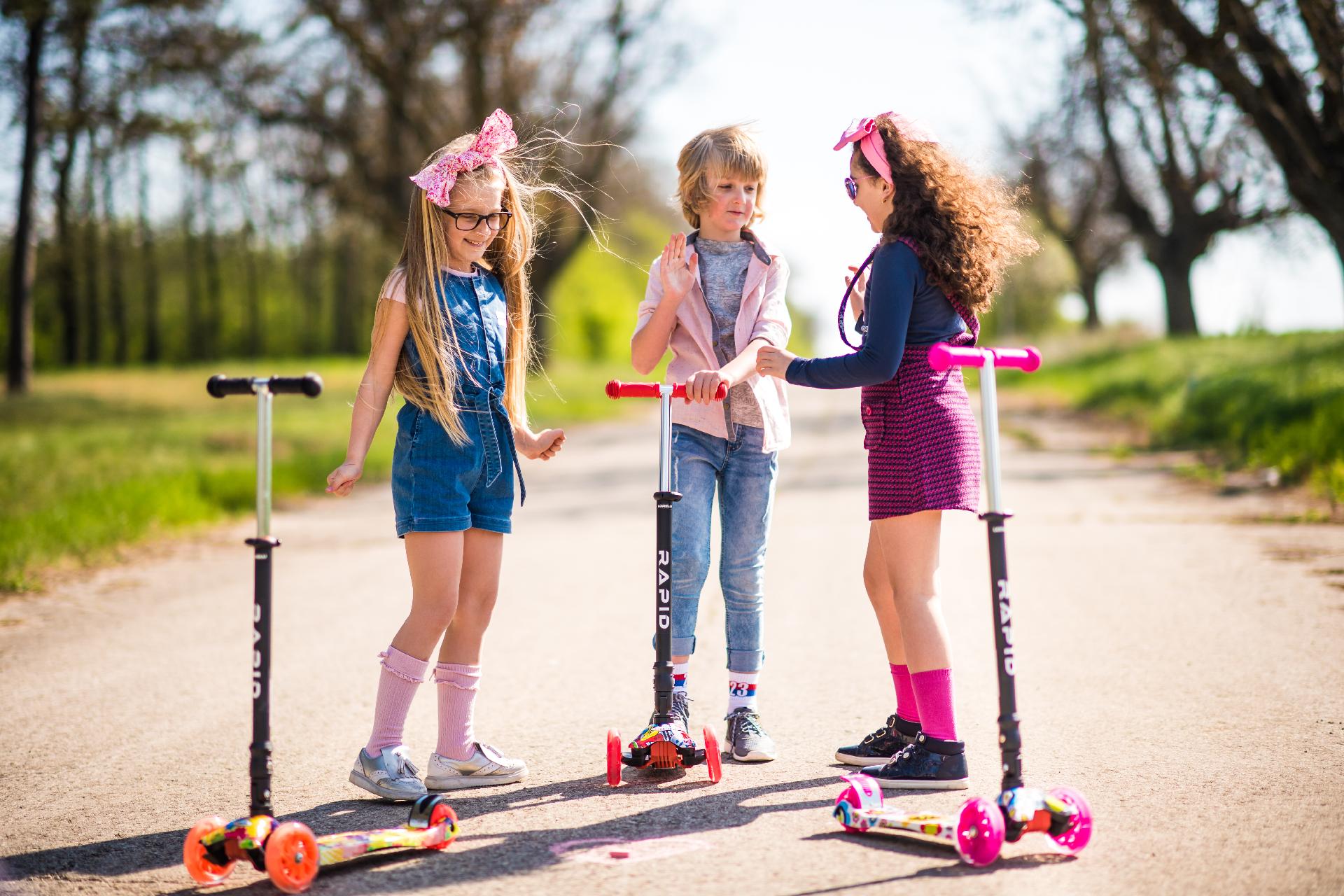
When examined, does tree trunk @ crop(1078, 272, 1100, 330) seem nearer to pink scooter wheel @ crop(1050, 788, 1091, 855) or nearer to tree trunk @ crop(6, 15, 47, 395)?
tree trunk @ crop(6, 15, 47, 395)

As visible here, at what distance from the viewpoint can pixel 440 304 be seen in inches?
143

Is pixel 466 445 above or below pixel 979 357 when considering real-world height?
below

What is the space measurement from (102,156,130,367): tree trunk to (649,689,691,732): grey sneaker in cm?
3490

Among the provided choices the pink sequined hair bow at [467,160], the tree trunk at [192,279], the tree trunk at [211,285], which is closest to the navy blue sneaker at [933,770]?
the pink sequined hair bow at [467,160]

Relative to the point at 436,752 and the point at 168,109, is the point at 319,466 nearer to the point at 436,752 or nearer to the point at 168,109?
the point at 436,752

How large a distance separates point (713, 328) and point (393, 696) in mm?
1522

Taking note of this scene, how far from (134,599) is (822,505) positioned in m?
5.37

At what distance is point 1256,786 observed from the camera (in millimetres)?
3391

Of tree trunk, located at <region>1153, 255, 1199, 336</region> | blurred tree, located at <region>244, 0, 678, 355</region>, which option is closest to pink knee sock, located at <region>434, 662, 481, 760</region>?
blurred tree, located at <region>244, 0, 678, 355</region>

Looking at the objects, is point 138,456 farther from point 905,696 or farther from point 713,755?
point 905,696

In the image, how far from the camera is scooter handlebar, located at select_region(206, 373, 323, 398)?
114 inches

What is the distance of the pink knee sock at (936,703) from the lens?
3.51 m

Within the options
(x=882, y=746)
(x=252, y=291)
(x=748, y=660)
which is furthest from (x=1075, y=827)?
(x=252, y=291)

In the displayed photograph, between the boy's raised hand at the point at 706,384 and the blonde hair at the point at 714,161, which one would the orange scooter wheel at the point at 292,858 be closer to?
the boy's raised hand at the point at 706,384
